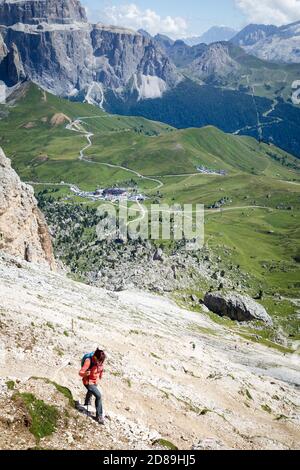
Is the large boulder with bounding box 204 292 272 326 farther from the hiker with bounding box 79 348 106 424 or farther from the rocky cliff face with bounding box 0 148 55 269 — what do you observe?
the hiker with bounding box 79 348 106 424

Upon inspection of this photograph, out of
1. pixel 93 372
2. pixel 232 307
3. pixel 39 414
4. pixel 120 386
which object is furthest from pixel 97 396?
pixel 232 307

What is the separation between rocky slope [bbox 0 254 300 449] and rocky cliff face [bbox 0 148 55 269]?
23.8 meters

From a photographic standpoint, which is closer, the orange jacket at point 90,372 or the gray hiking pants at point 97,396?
the gray hiking pants at point 97,396

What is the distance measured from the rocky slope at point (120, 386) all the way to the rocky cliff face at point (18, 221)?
2382 centimetres

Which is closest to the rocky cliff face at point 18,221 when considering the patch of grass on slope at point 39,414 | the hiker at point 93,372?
the hiker at point 93,372

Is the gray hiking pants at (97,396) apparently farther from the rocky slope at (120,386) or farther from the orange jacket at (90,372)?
the rocky slope at (120,386)

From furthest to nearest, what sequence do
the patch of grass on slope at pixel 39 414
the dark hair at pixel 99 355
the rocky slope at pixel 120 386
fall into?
the dark hair at pixel 99 355 → the rocky slope at pixel 120 386 → the patch of grass on slope at pixel 39 414

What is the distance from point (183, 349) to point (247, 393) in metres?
14.4

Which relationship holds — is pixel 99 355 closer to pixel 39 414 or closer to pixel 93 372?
pixel 93 372

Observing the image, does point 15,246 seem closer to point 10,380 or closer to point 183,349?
point 183,349

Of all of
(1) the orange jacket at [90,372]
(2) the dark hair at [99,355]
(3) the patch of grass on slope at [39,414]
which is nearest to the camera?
(3) the patch of grass on slope at [39,414]

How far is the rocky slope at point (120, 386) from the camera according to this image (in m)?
36.5

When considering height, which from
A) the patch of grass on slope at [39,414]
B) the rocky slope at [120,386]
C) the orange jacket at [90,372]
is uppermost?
the orange jacket at [90,372]

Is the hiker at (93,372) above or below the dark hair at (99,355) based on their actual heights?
below
